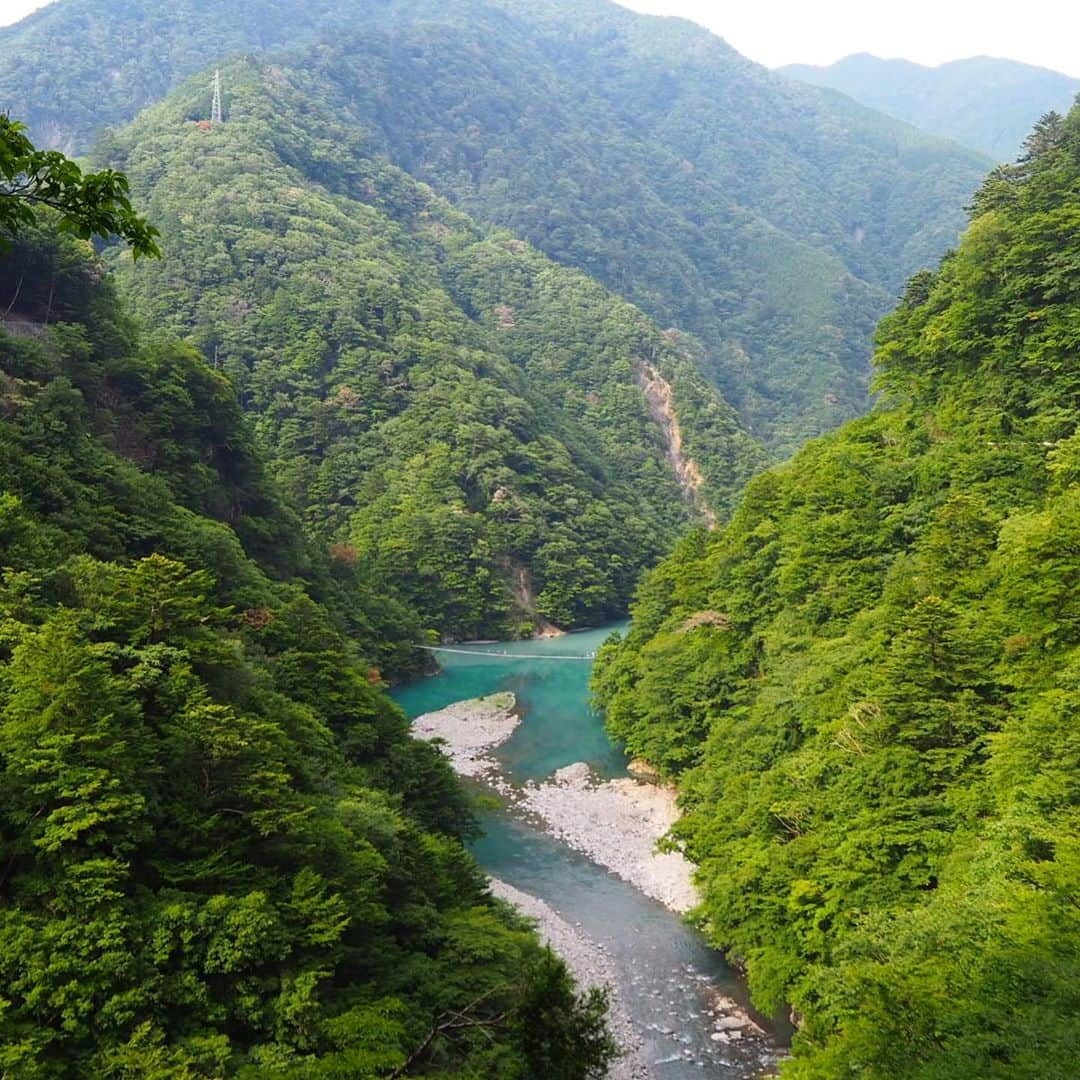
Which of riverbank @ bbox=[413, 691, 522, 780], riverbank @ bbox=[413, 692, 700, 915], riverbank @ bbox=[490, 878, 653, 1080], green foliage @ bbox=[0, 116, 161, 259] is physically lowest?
→ riverbank @ bbox=[413, 691, 522, 780]

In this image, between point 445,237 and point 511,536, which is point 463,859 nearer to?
point 511,536

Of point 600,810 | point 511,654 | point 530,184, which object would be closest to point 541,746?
point 600,810

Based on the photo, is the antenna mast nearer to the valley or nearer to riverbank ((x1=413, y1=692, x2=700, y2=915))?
the valley

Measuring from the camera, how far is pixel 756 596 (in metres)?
34.6

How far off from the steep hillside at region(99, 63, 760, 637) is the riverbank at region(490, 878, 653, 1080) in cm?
3853

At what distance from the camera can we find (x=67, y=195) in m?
4.82

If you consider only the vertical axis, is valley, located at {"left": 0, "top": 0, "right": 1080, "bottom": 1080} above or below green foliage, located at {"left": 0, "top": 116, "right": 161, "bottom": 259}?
below

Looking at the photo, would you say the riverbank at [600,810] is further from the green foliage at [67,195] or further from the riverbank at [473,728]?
the green foliage at [67,195]

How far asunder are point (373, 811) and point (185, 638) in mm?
5346

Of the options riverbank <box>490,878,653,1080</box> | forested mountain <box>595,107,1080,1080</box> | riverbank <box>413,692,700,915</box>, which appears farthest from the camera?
riverbank <box>413,692,700,915</box>

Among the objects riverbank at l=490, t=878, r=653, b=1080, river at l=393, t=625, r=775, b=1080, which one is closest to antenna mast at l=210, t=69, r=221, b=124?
river at l=393, t=625, r=775, b=1080

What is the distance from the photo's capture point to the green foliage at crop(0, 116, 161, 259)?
4613 mm

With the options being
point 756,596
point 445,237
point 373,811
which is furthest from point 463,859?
point 445,237

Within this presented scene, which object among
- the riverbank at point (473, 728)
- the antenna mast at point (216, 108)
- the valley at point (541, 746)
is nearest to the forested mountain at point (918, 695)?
the valley at point (541, 746)
